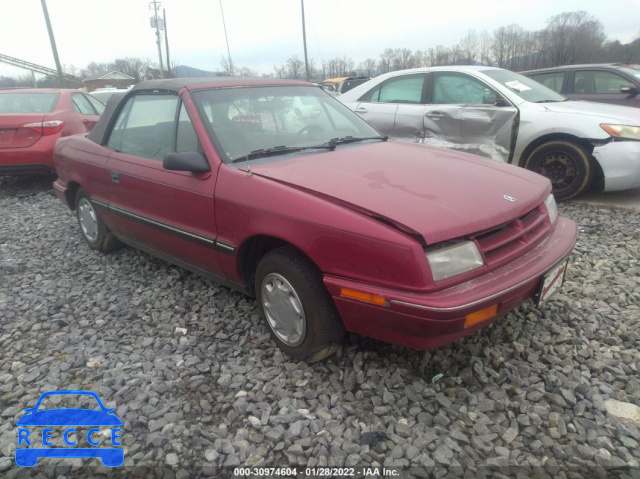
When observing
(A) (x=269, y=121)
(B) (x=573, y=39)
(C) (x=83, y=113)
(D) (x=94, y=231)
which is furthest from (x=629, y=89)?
(B) (x=573, y=39)

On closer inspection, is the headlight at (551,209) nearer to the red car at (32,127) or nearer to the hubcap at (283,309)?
the hubcap at (283,309)

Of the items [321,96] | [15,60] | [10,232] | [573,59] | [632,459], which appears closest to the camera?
[632,459]

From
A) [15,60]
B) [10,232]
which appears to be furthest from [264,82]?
[15,60]

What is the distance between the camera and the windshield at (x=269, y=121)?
2.87m

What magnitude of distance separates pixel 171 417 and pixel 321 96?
2.56 meters

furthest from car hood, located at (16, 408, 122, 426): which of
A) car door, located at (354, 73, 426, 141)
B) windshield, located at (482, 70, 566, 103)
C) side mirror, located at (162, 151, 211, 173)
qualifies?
windshield, located at (482, 70, 566, 103)

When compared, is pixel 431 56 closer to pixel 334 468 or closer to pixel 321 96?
pixel 321 96

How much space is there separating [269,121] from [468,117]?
3.27m

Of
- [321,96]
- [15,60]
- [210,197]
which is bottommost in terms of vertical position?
[210,197]

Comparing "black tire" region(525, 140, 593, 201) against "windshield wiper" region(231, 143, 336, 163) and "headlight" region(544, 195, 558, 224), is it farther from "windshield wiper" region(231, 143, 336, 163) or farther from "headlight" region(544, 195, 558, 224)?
"windshield wiper" region(231, 143, 336, 163)

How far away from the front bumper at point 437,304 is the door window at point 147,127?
1.73 meters

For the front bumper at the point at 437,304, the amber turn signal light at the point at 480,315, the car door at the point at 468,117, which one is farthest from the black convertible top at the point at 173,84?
the car door at the point at 468,117

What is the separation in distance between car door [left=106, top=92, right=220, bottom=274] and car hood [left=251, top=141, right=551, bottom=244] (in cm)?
53

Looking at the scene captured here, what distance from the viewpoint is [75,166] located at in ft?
13.5
